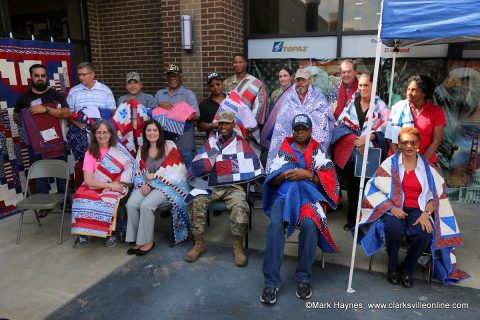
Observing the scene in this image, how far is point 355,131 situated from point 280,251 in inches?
63.7

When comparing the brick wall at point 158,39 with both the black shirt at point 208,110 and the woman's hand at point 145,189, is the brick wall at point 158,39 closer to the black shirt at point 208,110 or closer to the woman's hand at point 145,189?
the black shirt at point 208,110

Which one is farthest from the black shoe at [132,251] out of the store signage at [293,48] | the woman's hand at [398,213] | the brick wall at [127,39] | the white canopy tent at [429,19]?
the store signage at [293,48]

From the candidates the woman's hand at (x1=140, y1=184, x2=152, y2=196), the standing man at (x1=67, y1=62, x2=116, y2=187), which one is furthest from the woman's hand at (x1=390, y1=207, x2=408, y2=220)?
the standing man at (x1=67, y1=62, x2=116, y2=187)

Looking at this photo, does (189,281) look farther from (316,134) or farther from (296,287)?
(316,134)

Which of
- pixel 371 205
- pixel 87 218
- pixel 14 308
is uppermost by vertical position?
pixel 371 205

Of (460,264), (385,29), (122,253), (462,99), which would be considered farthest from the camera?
(462,99)

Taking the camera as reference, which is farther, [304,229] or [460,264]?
[460,264]

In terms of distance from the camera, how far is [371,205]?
317cm

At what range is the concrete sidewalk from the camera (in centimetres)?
293

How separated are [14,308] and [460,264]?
3706mm

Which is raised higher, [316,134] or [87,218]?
[316,134]

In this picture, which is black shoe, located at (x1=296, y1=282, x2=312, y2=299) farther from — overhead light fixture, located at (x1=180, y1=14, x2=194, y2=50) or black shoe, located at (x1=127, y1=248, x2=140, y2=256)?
overhead light fixture, located at (x1=180, y1=14, x2=194, y2=50)

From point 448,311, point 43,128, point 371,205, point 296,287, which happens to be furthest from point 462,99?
point 43,128

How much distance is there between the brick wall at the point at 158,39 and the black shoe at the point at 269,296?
3.43 meters
